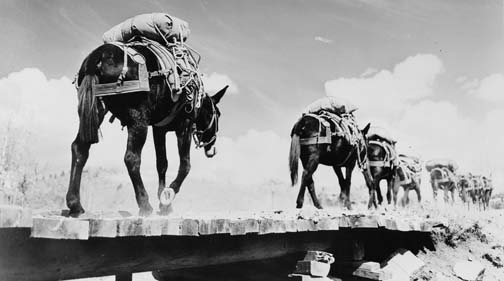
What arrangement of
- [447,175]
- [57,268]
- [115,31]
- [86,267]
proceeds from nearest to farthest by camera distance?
[57,268]
[86,267]
[115,31]
[447,175]

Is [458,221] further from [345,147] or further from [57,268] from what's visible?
[57,268]

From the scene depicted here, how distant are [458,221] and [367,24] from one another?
4.54m

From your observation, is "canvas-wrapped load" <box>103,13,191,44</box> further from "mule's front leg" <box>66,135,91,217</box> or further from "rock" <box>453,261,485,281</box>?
"rock" <box>453,261,485,281</box>

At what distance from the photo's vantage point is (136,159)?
4.96 meters

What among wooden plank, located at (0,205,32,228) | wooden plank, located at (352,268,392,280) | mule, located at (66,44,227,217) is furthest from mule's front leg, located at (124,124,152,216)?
wooden plank, located at (352,268,392,280)

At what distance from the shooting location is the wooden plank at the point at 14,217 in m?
2.76

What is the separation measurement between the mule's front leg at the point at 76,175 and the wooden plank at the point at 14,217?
156cm

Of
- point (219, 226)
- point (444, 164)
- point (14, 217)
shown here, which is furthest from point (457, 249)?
point (444, 164)

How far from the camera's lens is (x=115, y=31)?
18.9 feet

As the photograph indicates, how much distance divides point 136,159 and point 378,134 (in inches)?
361

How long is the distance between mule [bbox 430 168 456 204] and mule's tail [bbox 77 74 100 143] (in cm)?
1944

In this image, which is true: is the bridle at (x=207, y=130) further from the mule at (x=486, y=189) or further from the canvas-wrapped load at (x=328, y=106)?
the mule at (x=486, y=189)

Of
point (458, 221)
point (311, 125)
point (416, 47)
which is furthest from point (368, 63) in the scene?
point (458, 221)

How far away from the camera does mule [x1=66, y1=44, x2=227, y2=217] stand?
4.54m
